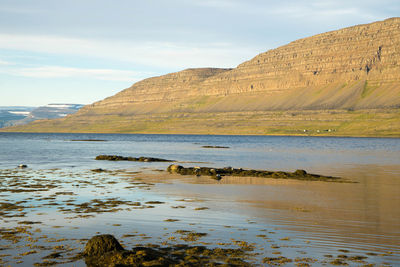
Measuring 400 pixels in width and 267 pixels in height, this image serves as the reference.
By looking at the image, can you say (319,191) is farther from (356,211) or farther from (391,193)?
(356,211)

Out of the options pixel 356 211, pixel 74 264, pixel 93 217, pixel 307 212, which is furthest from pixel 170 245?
pixel 356 211

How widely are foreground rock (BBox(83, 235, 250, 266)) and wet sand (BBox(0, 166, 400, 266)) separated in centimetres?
53

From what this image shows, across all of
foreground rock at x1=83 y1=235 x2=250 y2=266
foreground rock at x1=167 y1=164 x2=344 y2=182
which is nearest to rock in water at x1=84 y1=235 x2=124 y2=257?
foreground rock at x1=83 y1=235 x2=250 y2=266

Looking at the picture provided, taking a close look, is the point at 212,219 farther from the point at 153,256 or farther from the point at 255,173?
the point at 255,173

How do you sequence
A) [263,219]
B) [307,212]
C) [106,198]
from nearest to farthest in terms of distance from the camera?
[263,219] → [307,212] → [106,198]

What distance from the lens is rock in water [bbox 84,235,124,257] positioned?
13.4 m

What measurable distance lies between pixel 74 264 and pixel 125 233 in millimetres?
3693

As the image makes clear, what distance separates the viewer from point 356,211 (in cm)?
2119

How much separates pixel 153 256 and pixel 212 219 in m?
6.44

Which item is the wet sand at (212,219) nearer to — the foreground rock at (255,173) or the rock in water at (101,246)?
the rock in water at (101,246)

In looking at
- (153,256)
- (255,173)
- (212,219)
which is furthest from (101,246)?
(255,173)

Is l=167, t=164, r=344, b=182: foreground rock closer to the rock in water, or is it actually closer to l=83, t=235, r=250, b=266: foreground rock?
Answer: l=83, t=235, r=250, b=266: foreground rock

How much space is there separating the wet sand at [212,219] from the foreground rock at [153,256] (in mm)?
527

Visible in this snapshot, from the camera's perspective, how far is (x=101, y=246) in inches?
529
